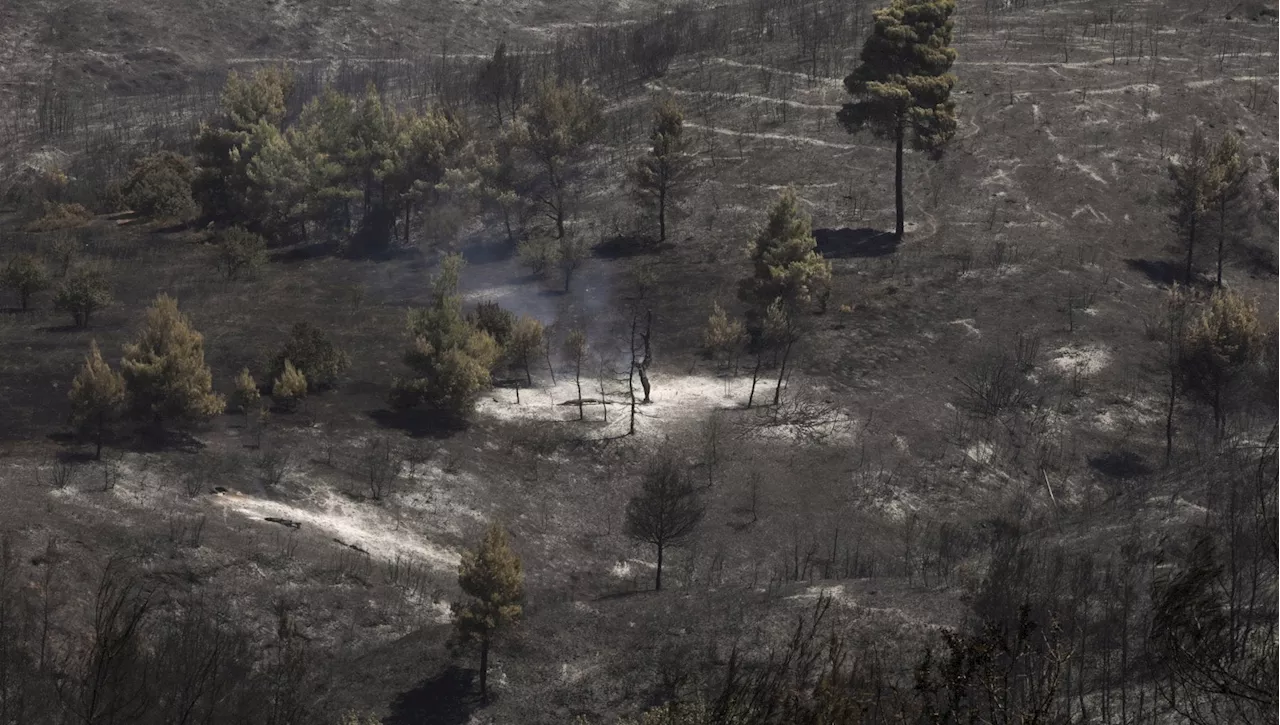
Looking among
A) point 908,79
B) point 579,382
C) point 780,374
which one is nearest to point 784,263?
point 780,374

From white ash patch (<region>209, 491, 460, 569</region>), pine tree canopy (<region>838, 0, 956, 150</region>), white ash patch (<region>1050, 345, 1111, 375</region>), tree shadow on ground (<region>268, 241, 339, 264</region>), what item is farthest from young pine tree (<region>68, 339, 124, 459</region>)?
pine tree canopy (<region>838, 0, 956, 150</region>)

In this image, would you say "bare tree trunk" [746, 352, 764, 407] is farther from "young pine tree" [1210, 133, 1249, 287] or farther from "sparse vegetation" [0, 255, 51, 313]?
"sparse vegetation" [0, 255, 51, 313]

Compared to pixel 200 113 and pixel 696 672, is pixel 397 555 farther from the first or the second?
pixel 200 113

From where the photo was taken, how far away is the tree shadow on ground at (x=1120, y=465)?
1821 inches

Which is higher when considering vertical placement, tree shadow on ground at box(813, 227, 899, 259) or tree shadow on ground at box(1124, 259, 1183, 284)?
tree shadow on ground at box(813, 227, 899, 259)

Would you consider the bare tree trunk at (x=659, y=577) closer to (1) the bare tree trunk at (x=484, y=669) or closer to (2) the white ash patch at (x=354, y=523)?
(2) the white ash patch at (x=354, y=523)

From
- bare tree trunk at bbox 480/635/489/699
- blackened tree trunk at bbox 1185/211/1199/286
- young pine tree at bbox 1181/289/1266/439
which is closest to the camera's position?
bare tree trunk at bbox 480/635/489/699

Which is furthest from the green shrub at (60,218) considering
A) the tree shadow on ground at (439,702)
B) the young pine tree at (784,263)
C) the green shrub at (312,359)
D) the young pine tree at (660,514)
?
the tree shadow on ground at (439,702)

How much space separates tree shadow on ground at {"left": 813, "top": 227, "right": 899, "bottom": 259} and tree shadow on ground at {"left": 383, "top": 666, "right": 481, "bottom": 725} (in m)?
34.7

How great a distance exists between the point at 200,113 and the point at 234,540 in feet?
197

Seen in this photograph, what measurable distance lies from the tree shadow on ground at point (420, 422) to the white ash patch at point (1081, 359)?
22327 millimetres

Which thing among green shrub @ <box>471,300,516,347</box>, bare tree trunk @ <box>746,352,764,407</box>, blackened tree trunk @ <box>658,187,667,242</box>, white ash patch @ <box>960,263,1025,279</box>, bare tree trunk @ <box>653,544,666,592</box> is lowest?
bare tree trunk @ <box>653,544,666,592</box>

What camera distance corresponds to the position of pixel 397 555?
3853 cm

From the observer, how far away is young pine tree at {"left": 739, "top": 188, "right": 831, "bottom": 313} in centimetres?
5516
